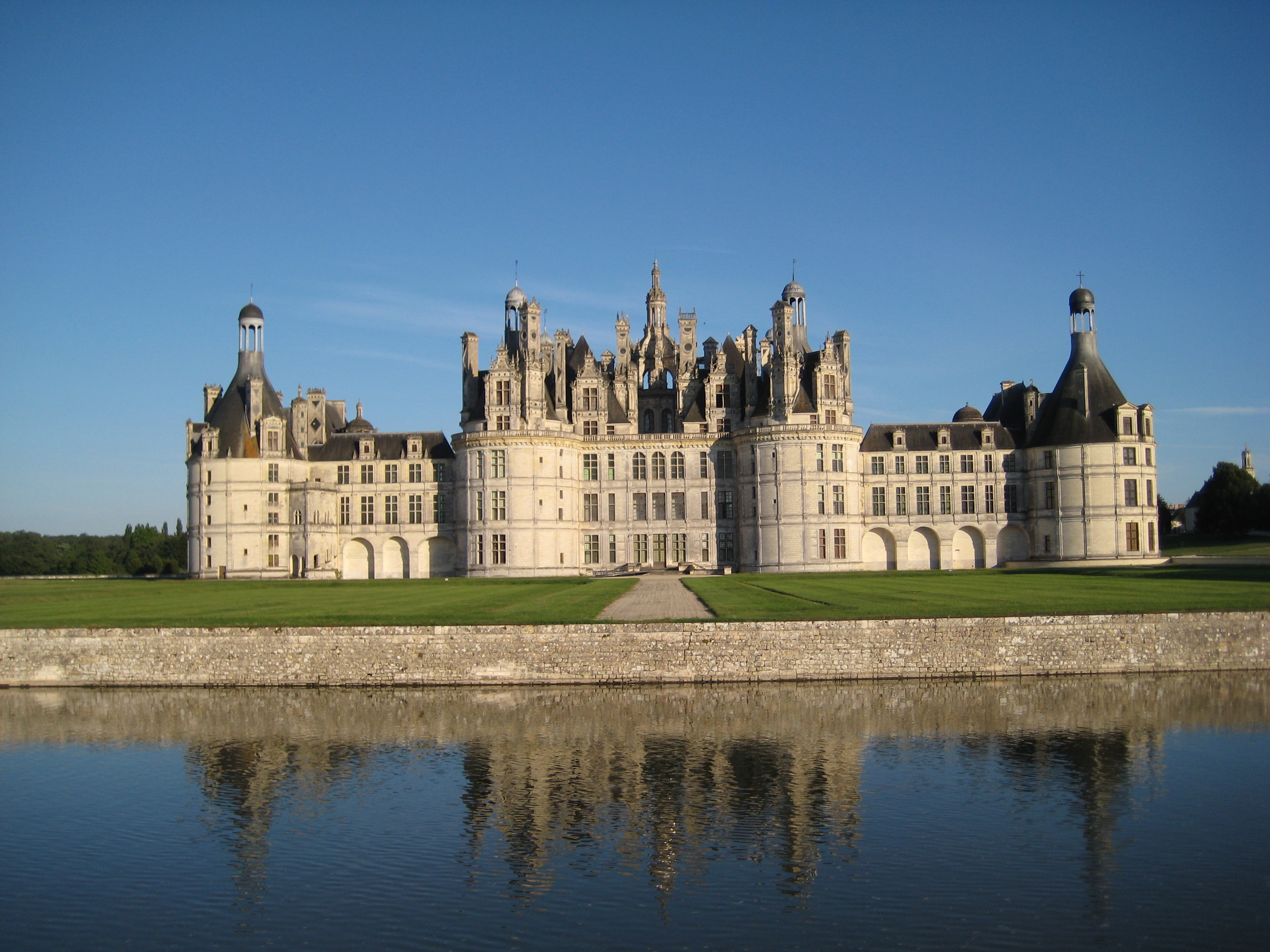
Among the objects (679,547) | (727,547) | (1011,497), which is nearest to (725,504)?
(727,547)

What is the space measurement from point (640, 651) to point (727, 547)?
41128 millimetres

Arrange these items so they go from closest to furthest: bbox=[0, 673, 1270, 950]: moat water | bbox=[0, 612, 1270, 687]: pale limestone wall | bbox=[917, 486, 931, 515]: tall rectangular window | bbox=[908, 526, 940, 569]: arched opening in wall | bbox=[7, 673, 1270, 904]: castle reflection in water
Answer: bbox=[0, 673, 1270, 950]: moat water → bbox=[7, 673, 1270, 904]: castle reflection in water → bbox=[0, 612, 1270, 687]: pale limestone wall → bbox=[917, 486, 931, 515]: tall rectangular window → bbox=[908, 526, 940, 569]: arched opening in wall

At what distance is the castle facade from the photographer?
7006 centimetres

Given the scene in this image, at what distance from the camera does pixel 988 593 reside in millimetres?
42969

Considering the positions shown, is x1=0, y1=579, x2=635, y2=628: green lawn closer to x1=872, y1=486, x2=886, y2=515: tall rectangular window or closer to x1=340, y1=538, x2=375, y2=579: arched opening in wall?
x1=340, y1=538, x2=375, y2=579: arched opening in wall

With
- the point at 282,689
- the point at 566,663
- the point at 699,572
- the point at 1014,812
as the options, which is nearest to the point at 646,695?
the point at 566,663

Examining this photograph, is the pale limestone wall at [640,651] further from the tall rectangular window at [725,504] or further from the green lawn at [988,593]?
the tall rectangular window at [725,504]

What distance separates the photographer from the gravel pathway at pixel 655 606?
1395 inches

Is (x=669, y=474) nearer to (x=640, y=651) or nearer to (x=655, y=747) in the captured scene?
(x=640, y=651)

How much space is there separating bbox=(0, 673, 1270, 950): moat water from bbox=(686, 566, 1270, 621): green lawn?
15.2ft

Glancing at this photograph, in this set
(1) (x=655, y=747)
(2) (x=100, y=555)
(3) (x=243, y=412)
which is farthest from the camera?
(2) (x=100, y=555)

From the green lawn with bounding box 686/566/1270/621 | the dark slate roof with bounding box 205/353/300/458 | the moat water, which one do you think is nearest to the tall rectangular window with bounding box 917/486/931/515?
the green lawn with bounding box 686/566/1270/621

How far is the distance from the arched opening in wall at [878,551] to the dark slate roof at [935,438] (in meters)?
5.27

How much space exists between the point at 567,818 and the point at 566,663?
12.6 m
